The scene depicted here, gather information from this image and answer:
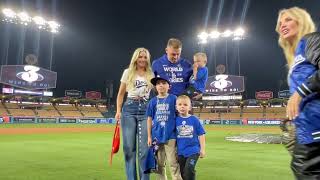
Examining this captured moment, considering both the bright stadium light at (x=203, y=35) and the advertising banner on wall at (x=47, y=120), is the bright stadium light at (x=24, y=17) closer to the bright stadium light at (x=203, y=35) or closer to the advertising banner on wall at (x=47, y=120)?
the advertising banner on wall at (x=47, y=120)

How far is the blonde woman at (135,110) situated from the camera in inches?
236

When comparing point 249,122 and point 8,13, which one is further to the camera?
point 249,122

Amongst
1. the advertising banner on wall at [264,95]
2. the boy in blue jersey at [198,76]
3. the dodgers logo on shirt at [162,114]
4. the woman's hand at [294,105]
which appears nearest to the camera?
the woman's hand at [294,105]

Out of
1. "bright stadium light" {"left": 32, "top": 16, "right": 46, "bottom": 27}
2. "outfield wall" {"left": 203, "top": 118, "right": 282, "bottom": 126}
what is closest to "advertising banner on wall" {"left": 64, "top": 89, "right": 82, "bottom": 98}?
"bright stadium light" {"left": 32, "top": 16, "right": 46, "bottom": 27}

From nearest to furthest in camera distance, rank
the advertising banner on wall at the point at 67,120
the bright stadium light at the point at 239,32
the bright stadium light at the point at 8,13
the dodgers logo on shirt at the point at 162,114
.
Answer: the dodgers logo on shirt at the point at 162,114 < the bright stadium light at the point at 8,13 < the advertising banner on wall at the point at 67,120 < the bright stadium light at the point at 239,32

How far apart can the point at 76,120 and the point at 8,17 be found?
61.8ft

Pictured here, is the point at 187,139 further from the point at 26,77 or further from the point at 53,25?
the point at 53,25

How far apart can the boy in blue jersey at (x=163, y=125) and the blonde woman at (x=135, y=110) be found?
25 centimetres

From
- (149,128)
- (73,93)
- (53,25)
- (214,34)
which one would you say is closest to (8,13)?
(53,25)

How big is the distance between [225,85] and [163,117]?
185 feet

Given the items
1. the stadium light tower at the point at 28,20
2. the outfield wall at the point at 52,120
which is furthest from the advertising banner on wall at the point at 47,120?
the stadium light tower at the point at 28,20

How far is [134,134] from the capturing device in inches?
239

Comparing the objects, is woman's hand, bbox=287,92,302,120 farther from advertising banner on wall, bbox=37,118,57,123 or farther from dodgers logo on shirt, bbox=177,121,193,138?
advertising banner on wall, bbox=37,118,57,123

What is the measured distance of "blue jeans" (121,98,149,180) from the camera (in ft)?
19.5
